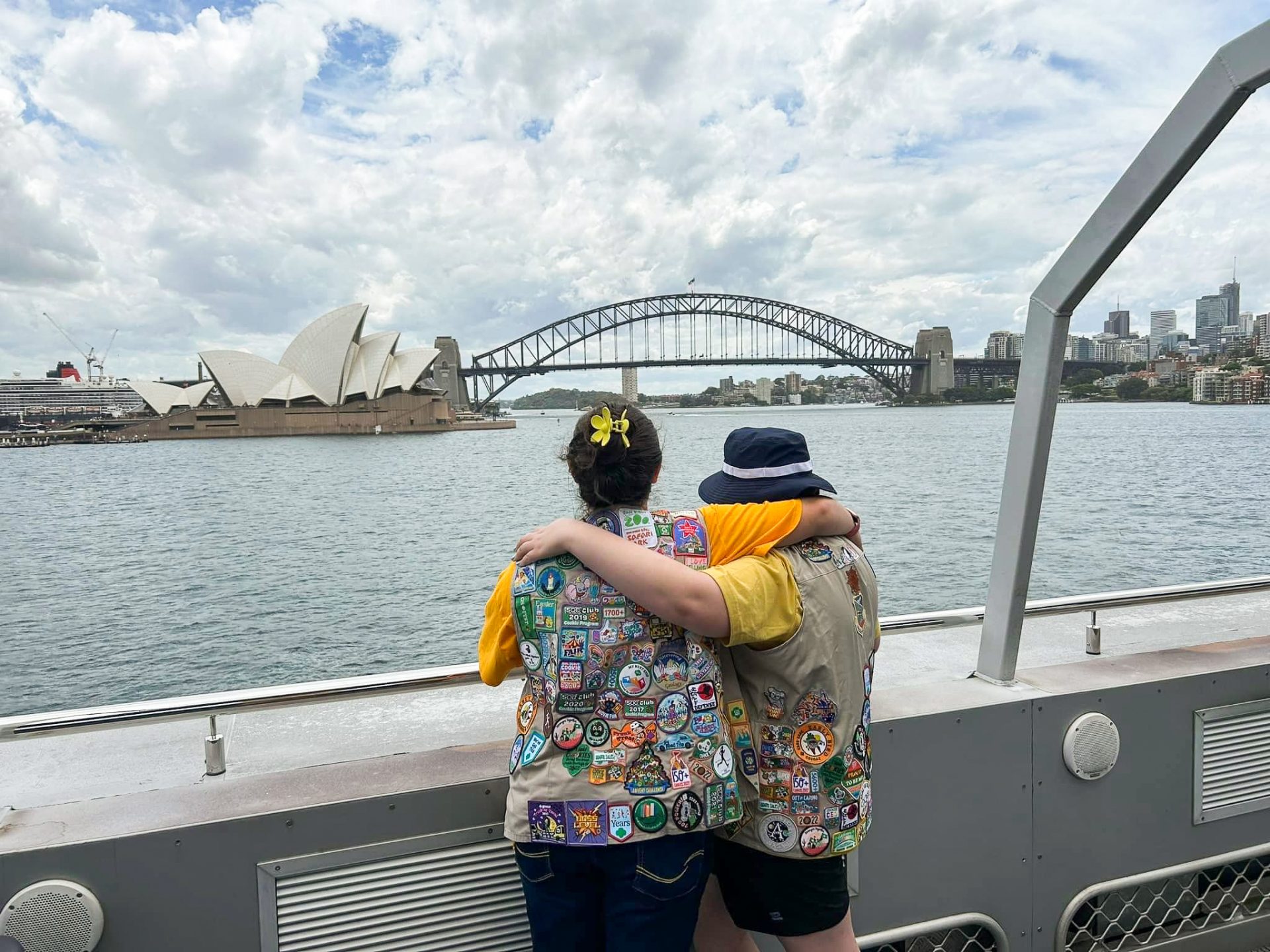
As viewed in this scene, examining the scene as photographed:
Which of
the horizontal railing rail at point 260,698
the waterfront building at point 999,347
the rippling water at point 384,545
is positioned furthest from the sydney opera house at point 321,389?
the horizontal railing rail at point 260,698

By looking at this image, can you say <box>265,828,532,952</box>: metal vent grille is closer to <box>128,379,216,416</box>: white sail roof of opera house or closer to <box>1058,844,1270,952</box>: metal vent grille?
<box>1058,844,1270,952</box>: metal vent grille

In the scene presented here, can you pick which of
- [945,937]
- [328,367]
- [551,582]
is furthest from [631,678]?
[328,367]

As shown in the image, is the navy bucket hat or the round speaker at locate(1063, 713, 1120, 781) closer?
the navy bucket hat

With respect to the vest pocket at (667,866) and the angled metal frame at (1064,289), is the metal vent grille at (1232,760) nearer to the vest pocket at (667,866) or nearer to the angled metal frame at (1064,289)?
the angled metal frame at (1064,289)

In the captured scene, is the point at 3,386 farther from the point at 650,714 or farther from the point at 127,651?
the point at 650,714

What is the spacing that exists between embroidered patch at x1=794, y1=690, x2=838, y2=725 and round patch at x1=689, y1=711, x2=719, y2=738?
12 cm

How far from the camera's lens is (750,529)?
1187mm

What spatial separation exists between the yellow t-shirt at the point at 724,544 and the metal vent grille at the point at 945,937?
0.94 metres

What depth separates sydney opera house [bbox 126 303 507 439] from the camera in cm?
6012

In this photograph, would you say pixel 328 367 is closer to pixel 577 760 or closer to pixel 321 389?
pixel 321 389

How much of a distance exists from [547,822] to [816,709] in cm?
39

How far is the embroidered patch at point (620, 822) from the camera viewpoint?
3.58ft

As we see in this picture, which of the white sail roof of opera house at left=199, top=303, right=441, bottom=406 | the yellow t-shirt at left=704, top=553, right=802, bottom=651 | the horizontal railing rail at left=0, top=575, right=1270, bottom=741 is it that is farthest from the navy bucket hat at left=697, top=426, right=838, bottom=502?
the white sail roof of opera house at left=199, top=303, right=441, bottom=406

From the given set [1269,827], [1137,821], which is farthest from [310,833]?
[1269,827]
